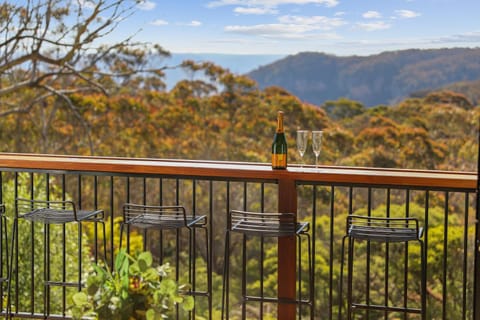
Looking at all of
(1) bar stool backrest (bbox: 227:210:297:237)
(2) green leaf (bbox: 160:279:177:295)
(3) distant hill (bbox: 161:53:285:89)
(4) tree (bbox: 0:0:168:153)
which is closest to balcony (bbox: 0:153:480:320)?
(1) bar stool backrest (bbox: 227:210:297:237)

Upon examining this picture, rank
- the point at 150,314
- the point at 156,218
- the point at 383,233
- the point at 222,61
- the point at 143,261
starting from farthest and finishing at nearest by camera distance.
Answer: the point at 222,61 < the point at 156,218 < the point at 383,233 < the point at 143,261 < the point at 150,314

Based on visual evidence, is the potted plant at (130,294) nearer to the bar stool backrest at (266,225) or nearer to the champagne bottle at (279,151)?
the bar stool backrest at (266,225)

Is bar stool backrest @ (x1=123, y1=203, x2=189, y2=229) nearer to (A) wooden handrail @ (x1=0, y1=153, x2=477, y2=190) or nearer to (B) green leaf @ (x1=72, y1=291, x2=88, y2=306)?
(A) wooden handrail @ (x1=0, y1=153, x2=477, y2=190)

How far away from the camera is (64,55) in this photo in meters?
11.0

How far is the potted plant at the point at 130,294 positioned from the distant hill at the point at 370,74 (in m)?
8.84

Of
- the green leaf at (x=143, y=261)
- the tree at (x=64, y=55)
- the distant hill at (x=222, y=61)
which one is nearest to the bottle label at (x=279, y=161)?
the green leaf at (x=143, y=261)

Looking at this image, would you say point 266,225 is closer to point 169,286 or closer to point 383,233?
point 383,233

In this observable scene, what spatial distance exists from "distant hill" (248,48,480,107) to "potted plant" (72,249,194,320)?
8841 millimetres

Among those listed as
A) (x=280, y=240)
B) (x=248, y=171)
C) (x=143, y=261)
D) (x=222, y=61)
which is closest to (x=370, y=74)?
(x=222, y=61)

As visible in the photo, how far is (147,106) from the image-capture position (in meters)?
11.4

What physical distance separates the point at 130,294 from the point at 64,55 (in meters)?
9.00

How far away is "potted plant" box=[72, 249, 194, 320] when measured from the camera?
8.11 feet

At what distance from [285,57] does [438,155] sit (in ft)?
9.37

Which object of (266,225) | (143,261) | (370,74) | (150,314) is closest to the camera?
(150,314)
